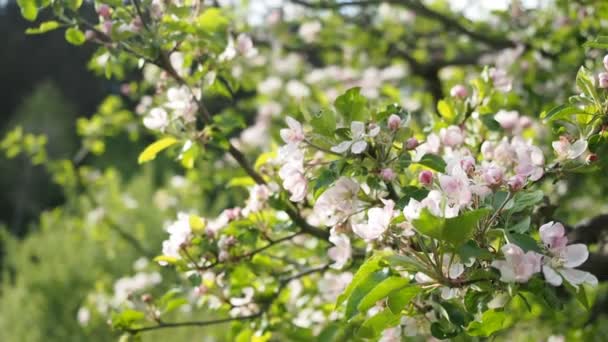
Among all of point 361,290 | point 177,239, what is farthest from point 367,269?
point 177,239

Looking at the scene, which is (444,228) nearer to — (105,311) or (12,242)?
(105,311)

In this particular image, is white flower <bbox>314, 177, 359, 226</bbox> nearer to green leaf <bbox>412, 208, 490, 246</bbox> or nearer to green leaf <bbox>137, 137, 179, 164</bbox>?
green leaf <bbox>412, 208, 490, 246</bbox>

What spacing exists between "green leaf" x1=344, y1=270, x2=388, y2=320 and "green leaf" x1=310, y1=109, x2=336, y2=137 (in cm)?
24

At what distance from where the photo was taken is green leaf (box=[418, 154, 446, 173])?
1089 mm

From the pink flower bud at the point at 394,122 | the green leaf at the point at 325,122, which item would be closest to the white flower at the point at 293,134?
the green leaf at the point at 325,122

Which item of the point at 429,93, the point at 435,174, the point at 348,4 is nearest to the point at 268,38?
the point at 429,93

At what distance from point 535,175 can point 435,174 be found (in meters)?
0.16

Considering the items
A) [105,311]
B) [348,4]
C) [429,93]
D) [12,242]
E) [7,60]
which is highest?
[348,4]

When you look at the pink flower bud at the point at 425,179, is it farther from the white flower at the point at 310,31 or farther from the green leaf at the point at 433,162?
the white flower at the point at 310,31

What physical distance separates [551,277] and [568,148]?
1.02 ft

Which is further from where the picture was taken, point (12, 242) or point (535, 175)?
point (12, 242)

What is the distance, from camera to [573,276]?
89cm

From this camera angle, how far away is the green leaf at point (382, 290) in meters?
0.89

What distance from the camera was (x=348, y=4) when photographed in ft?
7.64
